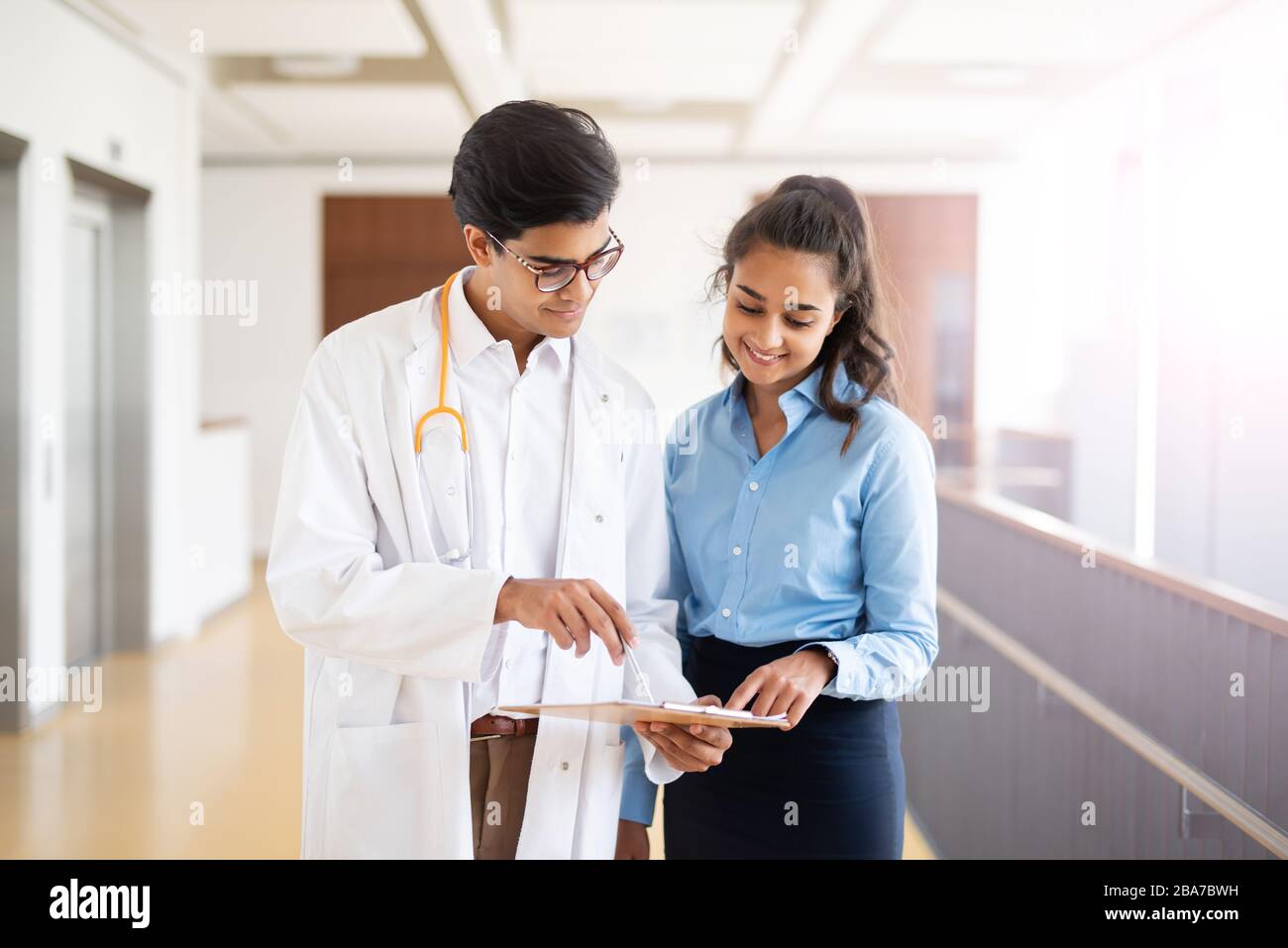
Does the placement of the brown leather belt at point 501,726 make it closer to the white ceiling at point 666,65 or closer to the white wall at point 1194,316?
the white wall at point 1194,316

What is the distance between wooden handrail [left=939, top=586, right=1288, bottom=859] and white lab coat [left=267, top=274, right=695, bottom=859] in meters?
1.16

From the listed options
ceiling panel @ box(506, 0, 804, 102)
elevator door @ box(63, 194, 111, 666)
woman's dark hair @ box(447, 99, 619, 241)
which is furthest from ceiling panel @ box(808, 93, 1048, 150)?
woman's dark hair @ box(447, 99, 619, 241)

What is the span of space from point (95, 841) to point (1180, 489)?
14.5 feet

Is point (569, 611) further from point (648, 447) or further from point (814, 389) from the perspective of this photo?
point (814, 389)

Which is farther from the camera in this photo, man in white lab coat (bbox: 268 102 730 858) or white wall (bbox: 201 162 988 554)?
white wall (bbox: 201 162 988 554)

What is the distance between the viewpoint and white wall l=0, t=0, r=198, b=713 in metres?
4.27

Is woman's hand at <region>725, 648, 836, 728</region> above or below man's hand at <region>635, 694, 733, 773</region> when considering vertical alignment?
above

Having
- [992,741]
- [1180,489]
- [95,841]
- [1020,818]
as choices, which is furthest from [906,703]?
[95,841]

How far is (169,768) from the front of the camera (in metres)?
3.95

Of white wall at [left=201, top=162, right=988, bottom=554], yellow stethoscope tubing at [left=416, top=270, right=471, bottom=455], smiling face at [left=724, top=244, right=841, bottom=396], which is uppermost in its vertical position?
white wall at [left=201, top=162, right=988, bottom=554]

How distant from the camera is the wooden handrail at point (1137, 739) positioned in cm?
196

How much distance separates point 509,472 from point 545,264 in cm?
27

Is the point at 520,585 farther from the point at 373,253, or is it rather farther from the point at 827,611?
the point at 373,253

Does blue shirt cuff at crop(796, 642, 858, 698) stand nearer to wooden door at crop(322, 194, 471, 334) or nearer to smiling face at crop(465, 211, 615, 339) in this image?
smiling face at crop(465, 211, 615, 339)
